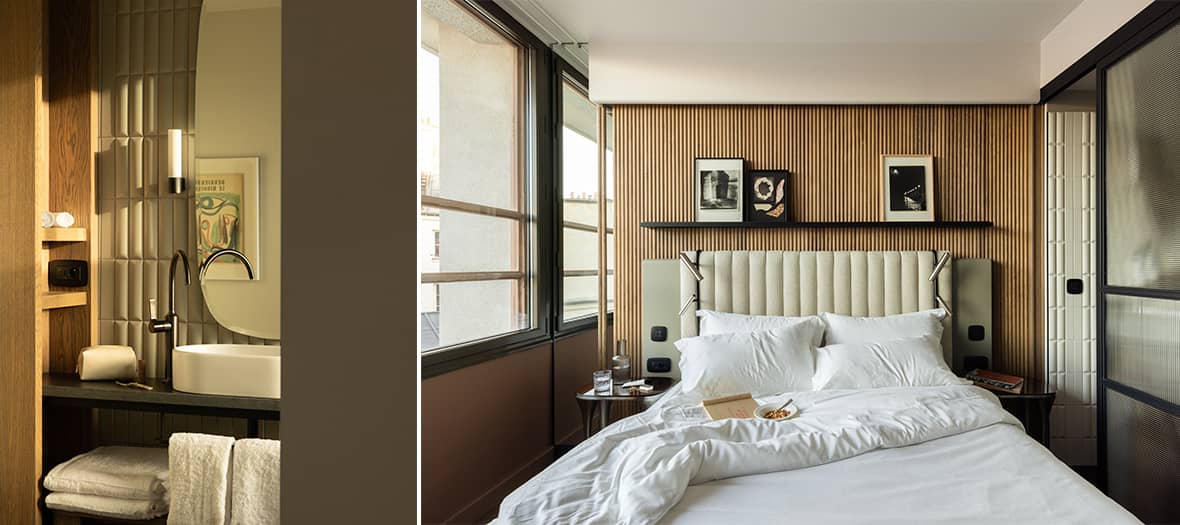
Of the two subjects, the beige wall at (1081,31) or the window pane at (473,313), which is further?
the window pane at (473,313)

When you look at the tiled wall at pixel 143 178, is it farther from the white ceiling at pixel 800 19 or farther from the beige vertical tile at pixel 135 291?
the white ceiling at pixel 800 19

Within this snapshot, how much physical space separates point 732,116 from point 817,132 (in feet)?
1.26

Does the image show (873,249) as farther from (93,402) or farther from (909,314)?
(93,402)

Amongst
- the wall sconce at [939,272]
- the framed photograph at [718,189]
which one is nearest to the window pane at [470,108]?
the framed photograph at [718,189]

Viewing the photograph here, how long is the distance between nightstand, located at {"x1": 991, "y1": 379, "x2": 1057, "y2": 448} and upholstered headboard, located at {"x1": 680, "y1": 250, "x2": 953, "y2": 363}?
0.95 ft

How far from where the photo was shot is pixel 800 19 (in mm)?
2760

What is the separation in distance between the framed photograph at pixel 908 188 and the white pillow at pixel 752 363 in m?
0.75

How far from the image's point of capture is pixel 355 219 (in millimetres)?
151

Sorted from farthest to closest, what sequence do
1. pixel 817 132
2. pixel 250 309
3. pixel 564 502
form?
pixel 817 132 < pixel 250 309 < pixel 564 502

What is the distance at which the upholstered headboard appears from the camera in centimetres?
298

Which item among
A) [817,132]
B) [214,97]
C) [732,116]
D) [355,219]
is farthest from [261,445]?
[817,132]

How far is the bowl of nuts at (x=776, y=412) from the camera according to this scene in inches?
85.4

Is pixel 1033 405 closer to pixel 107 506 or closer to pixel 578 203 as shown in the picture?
pixel 578 203

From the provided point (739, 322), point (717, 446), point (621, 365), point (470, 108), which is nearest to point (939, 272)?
point (739, 322)
